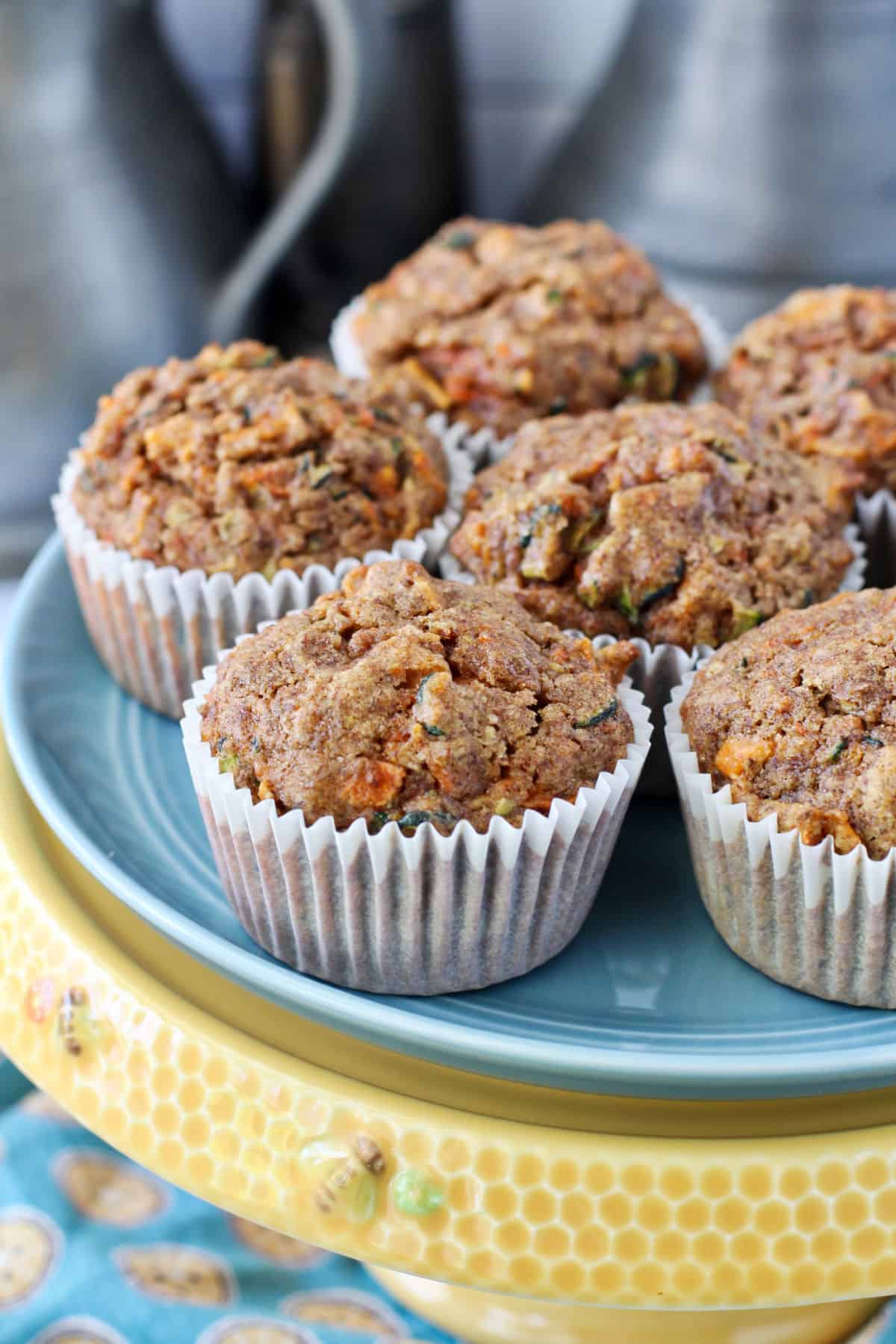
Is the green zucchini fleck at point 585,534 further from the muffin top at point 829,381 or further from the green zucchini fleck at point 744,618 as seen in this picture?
the muffin top at point 829,381

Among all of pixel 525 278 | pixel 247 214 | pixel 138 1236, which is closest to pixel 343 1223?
pixel 138 1236

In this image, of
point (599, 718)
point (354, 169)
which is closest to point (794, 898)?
point (599, 718)

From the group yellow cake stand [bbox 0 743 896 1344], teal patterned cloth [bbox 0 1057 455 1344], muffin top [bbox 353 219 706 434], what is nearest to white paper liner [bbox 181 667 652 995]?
yellow cake stand [bbox 0 743 896 1344]

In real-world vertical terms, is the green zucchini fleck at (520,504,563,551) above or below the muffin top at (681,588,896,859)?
above

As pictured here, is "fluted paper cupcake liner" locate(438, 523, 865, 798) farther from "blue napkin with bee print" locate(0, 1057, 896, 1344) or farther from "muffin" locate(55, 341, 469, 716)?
"blue napkin with bee print" locate(0, 1057, 896, 1344)

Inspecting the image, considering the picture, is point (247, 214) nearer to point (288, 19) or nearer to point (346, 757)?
point (288, 19)

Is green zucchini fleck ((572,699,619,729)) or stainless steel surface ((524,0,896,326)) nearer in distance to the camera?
green zucchini fleck ((572,699,619,729))
